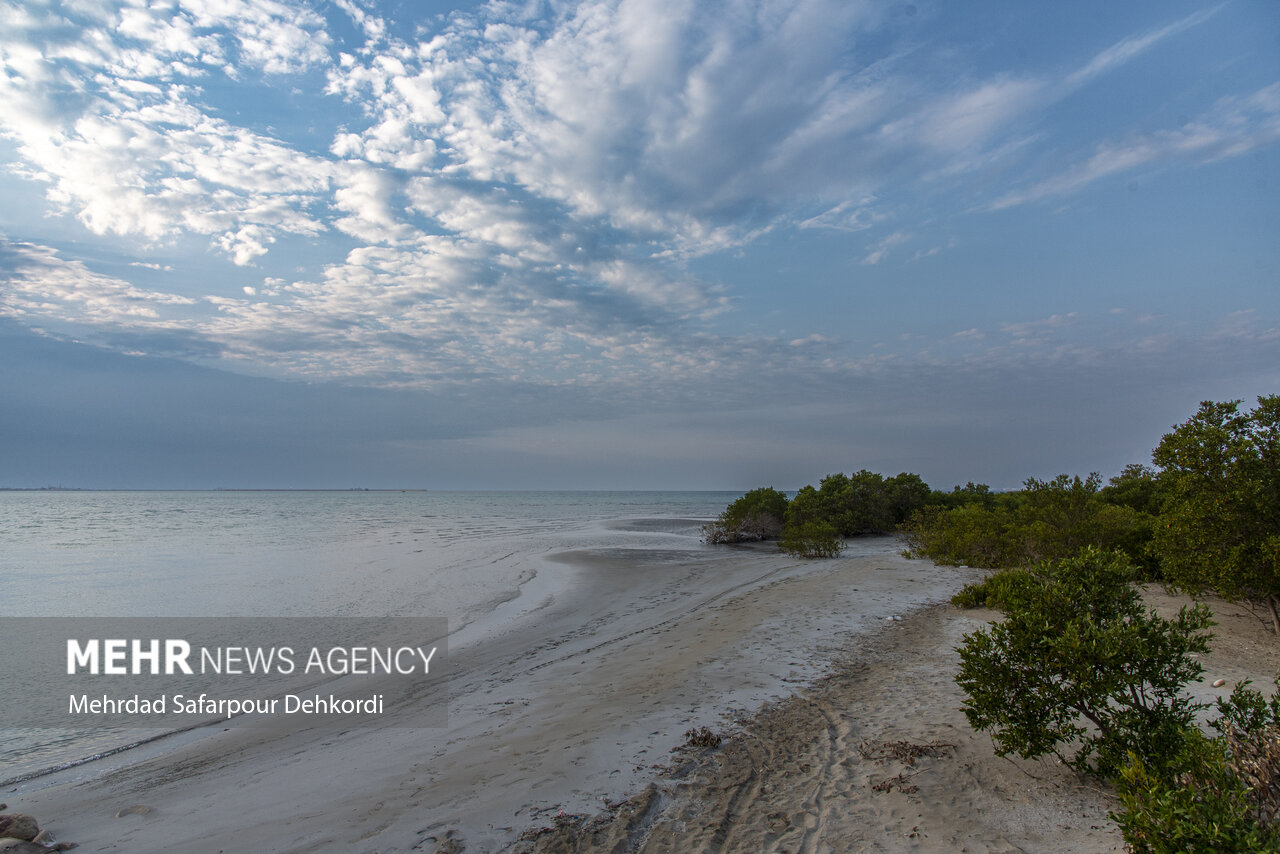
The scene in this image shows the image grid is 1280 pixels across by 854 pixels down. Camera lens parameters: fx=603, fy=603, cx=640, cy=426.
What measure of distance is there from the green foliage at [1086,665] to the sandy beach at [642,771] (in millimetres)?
648

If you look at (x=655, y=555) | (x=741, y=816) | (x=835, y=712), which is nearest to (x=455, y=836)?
(x=741, y=816)

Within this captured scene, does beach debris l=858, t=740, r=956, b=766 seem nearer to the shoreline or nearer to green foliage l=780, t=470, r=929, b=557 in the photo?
the shoreline

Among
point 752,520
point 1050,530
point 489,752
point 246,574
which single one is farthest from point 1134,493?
point 246,574

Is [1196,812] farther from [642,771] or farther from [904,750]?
[642,771]

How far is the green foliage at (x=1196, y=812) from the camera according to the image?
10.8 feet

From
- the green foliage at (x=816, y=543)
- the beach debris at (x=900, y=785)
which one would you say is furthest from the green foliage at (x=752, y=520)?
the beach debris at (x=900, y=785)

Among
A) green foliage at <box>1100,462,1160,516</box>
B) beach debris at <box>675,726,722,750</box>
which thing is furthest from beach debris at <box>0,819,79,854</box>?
green foliage at <box>1100,462,1160,516</box>

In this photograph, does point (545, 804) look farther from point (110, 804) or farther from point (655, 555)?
point (655, 555)

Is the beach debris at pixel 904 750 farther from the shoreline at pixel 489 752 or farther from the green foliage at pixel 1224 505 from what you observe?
the green foliage at pixel 1224 505

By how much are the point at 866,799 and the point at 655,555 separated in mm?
25737

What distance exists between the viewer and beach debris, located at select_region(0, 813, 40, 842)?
17.5 ft

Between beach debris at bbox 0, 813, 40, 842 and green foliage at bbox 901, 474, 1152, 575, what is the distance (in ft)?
53.7

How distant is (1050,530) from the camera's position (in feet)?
53.8
